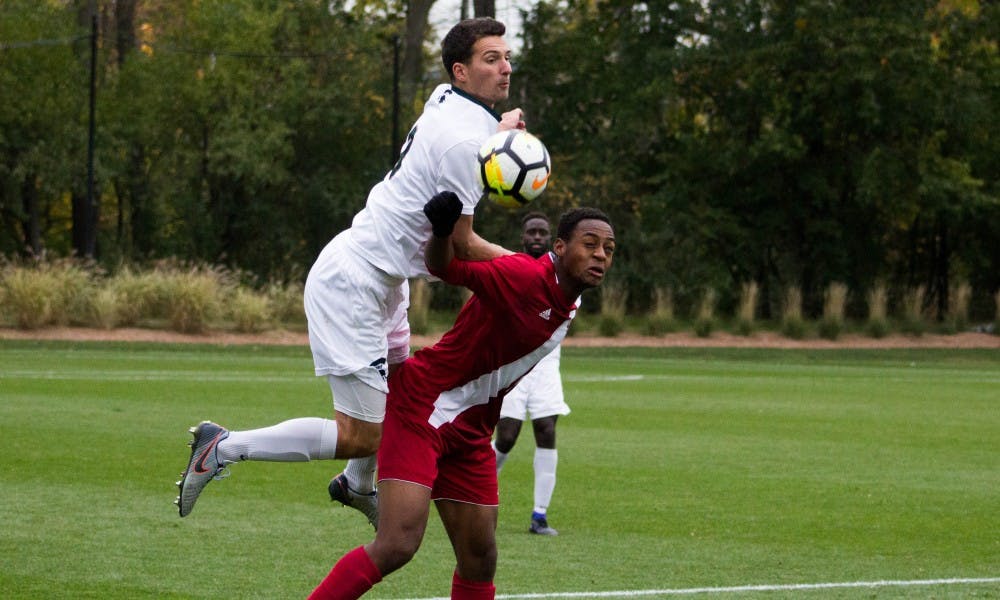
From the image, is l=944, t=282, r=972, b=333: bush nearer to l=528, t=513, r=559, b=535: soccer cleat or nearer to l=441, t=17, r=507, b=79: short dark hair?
l=528, t=513, r=559, b=535: soccer cleat

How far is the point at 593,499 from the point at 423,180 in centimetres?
576

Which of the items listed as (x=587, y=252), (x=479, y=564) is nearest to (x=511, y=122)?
(x=587, y=252)

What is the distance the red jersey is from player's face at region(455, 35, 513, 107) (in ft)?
2.75

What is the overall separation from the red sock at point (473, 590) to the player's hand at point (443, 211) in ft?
4.96

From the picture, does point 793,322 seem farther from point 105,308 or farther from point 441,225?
point 441,225

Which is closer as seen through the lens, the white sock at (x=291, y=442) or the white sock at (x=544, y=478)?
the white sock at (x=291, y=442)

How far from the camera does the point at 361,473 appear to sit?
6.98 metres

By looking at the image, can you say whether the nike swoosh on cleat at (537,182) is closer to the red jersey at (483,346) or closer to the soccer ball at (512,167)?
the soccer ball at (512,167)

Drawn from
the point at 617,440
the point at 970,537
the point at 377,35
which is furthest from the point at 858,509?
the point at 377,35

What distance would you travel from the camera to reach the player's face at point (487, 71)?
6703 millimetres

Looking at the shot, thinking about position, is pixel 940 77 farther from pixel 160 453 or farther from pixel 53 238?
pixel 160 453

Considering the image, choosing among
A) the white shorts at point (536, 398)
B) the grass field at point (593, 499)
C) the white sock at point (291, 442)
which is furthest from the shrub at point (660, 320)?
the white sock at point (291, 442)

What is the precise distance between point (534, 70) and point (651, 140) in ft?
15.1

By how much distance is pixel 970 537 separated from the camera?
1033cm
